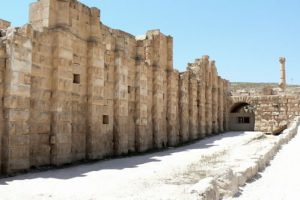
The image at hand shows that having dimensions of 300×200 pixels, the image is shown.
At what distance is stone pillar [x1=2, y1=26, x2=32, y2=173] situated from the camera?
27.5ft

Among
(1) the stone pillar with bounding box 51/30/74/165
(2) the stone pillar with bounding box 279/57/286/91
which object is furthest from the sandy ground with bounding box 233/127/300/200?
(2) the stone pillar with bounding box 279/57/286/91

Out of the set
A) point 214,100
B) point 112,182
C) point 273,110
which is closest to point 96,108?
point 112,182

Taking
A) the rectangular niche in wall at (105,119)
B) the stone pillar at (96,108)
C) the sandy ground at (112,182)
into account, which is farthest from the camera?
the rectangular niche in wall at (105,119)

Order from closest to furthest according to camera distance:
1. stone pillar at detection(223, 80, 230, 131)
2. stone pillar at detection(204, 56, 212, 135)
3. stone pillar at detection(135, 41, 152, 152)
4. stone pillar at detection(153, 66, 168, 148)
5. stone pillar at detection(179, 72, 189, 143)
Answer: stone pillar at detection(135, 41, 152, 152) → stone pillar at detection(153, 66, 168, 148) → stone pillar at detection(179, 72, 189, 143) → stone pillar at detection(204, 56, 212, 135) → stone pillar at detection(223, 80, 230, 131)

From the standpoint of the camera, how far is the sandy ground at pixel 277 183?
7.32 m

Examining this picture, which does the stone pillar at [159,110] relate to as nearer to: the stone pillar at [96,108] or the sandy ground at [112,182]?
the stone pillar at [96,108]

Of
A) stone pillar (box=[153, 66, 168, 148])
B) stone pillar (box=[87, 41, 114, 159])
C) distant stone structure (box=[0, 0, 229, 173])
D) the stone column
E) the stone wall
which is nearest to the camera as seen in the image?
distant stone structure (box=[0, 0, 229, 173])

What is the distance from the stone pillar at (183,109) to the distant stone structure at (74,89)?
243cm

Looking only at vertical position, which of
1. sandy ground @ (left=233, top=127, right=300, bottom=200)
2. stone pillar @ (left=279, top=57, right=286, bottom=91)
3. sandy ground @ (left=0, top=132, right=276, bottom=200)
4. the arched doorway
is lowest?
sandy ground @ (left=233, top=127, right=300, bottom=200)

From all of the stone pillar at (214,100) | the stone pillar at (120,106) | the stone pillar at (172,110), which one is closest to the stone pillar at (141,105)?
the stone pillar at (120,106)

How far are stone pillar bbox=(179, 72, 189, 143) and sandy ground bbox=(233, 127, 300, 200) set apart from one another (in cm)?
766

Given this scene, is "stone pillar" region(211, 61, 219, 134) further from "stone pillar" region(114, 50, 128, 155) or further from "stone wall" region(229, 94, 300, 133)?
"stone pillar" region(114, 50, 128, 155)

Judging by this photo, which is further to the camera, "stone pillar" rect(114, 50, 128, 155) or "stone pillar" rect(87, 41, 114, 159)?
"stone pillar" rect(114, 50, 128, 155)

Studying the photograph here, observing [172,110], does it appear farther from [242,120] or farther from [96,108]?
[242,120]
